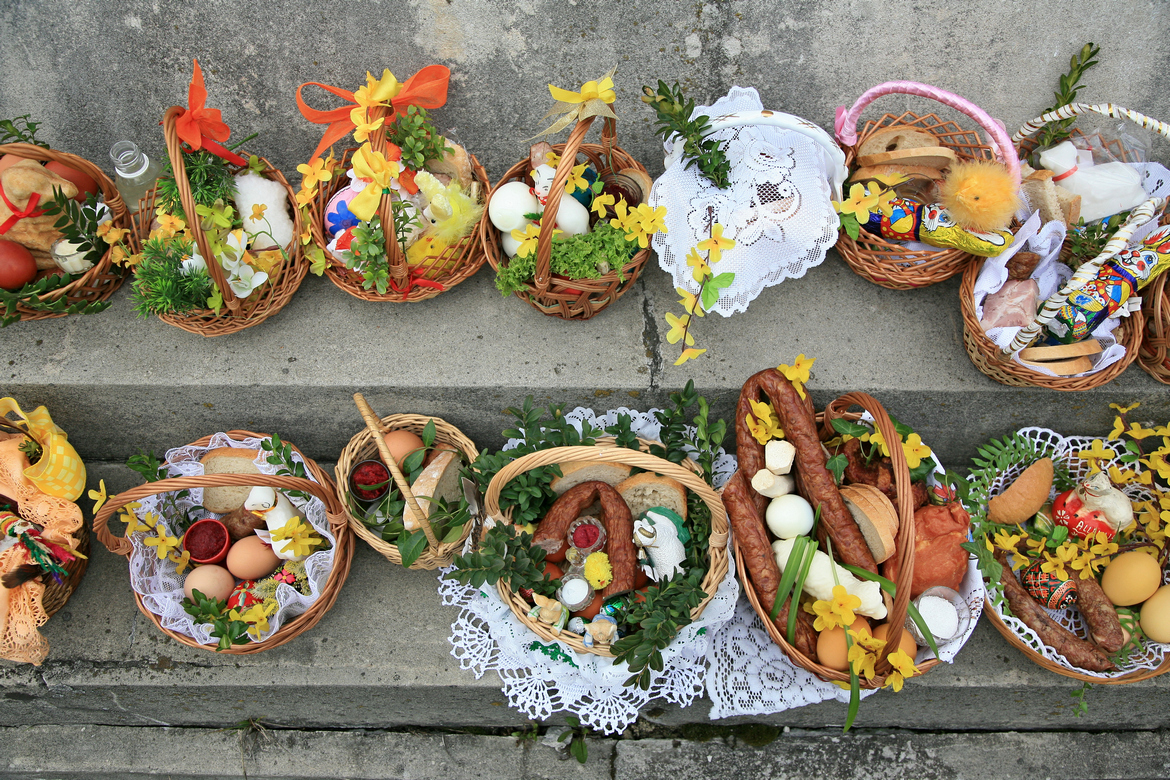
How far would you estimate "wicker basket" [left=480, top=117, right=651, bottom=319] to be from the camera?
6.03ft

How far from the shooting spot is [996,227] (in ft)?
5.91

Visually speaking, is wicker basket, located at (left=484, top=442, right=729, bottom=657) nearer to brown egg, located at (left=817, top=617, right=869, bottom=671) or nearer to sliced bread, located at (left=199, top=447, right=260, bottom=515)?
brown egg, located at (left=817, top=617, right=869, bottom=671)

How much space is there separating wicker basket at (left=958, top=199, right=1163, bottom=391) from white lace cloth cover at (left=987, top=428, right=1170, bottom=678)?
0.30m

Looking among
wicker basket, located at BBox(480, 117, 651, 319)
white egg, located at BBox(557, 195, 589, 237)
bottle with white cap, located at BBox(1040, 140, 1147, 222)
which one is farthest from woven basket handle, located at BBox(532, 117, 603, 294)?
bottle with white cap, located at BBox(1040, 140, 1147, 222)

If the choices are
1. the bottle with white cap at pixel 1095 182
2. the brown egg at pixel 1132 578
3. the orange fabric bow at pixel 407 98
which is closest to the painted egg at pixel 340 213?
the orange fabric bow at pixel 407 98

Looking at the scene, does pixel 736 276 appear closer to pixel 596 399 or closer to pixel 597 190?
pixel 597 190

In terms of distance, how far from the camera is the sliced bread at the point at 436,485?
1899 mm

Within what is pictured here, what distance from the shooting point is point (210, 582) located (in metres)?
1.96

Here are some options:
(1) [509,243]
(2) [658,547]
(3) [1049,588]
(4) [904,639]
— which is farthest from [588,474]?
(3) [1049,588]

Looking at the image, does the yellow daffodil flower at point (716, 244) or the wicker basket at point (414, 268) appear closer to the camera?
the yellow daffodil flower at point (716, 244)

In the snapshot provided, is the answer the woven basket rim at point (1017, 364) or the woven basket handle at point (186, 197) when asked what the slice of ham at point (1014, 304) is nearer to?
the woven basket rim at point (1017, 364)

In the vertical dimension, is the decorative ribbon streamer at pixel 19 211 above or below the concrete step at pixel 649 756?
above

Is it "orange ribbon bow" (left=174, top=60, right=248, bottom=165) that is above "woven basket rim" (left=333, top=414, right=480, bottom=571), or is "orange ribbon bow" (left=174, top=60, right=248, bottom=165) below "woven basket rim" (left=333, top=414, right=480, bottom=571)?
above

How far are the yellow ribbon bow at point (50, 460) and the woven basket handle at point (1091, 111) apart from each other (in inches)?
123
